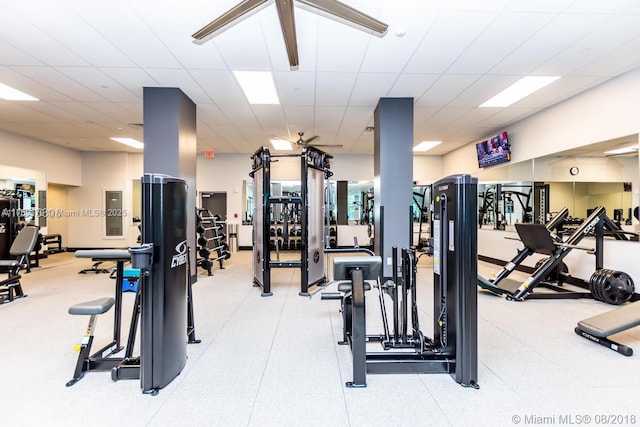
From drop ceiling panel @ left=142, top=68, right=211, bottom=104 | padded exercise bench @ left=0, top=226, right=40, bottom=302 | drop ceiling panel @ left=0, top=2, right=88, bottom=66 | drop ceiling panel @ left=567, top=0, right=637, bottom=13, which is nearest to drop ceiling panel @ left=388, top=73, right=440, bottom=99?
drop ceiling panel @ left=567, top=0, right=637, bottom=13

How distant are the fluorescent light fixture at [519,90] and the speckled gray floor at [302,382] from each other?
355 centimetres

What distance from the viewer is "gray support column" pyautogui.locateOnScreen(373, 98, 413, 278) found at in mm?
5262

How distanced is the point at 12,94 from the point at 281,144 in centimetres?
562

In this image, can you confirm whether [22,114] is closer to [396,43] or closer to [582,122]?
[396,43]

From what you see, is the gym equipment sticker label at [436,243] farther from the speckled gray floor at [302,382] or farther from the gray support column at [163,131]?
the gray support column at [163,131]

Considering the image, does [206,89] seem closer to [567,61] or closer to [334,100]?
[334,100]

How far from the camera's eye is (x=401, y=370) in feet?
7.77

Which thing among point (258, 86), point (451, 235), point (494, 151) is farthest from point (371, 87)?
point (494, 151)

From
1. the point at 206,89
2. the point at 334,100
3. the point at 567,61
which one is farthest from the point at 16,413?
the point at 567,61

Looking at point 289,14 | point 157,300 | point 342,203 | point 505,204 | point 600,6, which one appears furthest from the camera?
point 342,203

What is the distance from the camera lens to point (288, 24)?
2.62 meters

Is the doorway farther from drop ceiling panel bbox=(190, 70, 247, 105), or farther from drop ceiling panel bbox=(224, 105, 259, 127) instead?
drop ceiling panel bbox=(190, 70, 247, 105)

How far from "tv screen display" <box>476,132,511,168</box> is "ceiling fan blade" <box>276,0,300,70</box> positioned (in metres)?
5.77

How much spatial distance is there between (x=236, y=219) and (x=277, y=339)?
760cm
